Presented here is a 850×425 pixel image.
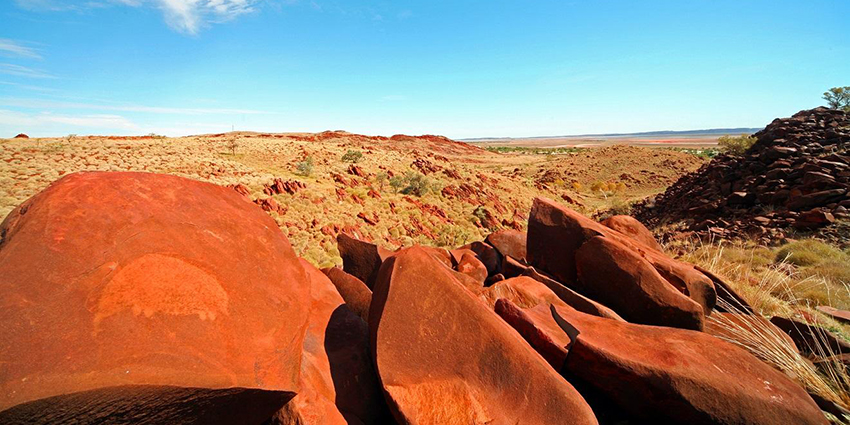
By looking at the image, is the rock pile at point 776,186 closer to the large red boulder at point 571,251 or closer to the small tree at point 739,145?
the small tree at point 739,145

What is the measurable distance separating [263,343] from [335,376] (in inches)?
24.5

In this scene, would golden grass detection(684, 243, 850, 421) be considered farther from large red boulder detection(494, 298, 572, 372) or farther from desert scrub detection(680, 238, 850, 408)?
large red boulder detection(494, 298, 572, 372)

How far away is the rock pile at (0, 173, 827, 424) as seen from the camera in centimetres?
161

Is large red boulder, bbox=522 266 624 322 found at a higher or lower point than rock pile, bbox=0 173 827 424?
lower

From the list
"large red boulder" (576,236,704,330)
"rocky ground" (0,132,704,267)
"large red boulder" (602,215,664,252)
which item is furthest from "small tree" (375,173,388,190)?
"large red boulder" (576,236,704,330)

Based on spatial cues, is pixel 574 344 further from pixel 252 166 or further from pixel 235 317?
pixel 252 166

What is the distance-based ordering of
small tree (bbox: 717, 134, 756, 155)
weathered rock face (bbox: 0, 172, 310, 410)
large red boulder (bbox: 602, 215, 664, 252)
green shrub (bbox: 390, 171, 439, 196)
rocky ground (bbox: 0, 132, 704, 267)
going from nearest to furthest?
weathered rock face (bbox: 0, 172, 310, 410) → large red boulder (bbox: 602, 215, 664, 252) → rocky ground (bbox: 0, 132, 704, 267) → small tree (bbox: 717, 134, 756, 155) → green shrub (bbox: 390, 171, 439, 196)

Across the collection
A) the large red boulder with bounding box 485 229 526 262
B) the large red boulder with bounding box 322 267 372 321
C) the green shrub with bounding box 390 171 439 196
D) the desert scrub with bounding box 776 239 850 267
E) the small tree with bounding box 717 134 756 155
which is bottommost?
the desert scrub with bounding box 776 239 850 267

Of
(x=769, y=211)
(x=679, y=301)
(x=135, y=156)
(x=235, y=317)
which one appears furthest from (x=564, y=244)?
(x=135, y=156)

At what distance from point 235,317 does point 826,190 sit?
14.2m

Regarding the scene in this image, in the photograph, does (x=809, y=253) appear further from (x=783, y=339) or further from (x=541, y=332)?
(x=541, y=332)

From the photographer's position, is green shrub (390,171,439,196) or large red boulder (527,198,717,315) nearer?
large red boulder (527,198,717,315)

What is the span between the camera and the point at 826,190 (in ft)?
32.2

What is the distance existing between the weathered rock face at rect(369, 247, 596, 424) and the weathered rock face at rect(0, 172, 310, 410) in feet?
1.89
